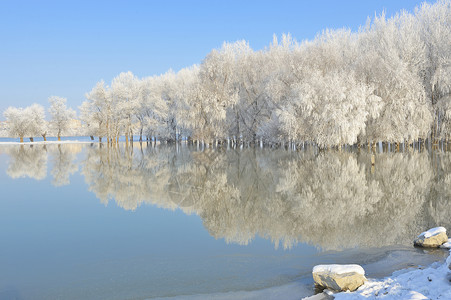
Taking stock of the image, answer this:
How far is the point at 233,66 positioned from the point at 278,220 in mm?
37721

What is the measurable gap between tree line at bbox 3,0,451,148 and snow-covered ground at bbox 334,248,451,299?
26.5 meters

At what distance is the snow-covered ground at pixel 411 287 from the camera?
16.7 feet

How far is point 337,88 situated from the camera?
3181 centimetres

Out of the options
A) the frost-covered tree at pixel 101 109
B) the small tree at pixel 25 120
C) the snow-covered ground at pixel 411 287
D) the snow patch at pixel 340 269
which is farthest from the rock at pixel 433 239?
the small tree at pixel 25 120

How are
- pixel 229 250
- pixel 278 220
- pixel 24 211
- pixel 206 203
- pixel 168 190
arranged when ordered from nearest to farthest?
pixel 229 250 → pixel 278 220 → pixel 24 211 → pixel 206 203 → pixel 168 190

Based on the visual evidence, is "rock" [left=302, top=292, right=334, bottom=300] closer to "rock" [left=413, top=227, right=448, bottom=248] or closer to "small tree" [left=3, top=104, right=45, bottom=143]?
"rock" [left=413, top=227, right=448, bottom=248]

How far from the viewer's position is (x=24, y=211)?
12.4 metres

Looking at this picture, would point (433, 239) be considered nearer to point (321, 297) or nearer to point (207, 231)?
point (321, 297)

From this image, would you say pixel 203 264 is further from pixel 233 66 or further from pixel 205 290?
pixel 233 66

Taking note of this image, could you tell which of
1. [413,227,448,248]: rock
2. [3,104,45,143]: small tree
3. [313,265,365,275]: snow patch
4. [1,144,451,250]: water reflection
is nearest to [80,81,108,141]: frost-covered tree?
[3,104,45,143]: small tree

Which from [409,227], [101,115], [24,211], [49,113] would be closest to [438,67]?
[409,227]

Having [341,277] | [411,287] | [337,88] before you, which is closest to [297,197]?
[341,277]

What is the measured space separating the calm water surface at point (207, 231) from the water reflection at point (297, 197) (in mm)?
55

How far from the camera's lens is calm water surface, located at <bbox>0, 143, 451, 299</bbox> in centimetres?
660
